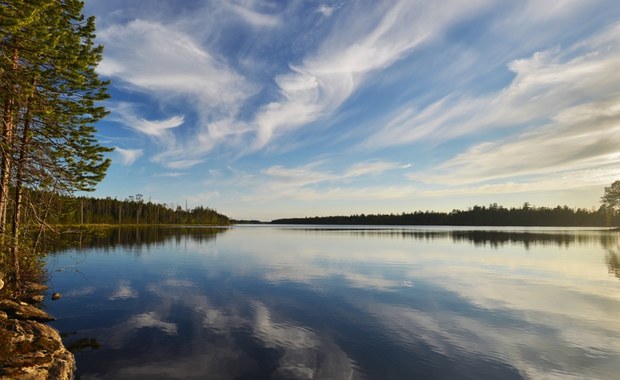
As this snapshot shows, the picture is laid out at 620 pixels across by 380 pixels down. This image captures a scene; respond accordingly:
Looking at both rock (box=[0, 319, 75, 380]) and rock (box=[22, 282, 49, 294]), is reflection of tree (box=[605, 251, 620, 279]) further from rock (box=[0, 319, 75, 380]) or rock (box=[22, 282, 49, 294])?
rock (box=[22, 282, 49, 294])

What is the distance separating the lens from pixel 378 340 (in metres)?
14.8

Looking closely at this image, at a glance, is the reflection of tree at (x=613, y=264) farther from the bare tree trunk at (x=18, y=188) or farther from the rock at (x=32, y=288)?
the rock at (x=32, y=288)

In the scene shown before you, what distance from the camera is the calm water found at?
473 inches

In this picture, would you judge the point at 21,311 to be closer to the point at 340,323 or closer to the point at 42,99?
the point at 42,99

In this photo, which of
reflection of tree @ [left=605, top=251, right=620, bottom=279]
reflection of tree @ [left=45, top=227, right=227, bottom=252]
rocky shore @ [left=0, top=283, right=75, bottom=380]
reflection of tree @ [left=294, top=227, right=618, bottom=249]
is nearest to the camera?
rocky shore @ [left=0, top=283, right=75, bottom=380]

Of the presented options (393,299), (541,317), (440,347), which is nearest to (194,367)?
(440,347)

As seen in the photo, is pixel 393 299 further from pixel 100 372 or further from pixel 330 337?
pixel 100 372

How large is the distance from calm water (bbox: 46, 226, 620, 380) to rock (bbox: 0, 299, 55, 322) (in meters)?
1.06

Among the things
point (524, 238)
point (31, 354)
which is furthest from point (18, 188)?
point (524, 238)

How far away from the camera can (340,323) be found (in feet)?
56.2

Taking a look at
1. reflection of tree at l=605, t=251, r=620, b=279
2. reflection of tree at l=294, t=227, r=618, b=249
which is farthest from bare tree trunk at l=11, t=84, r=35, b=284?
reflection of tree at l=294, t=227, r=618, b=249

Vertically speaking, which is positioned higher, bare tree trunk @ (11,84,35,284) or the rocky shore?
bare tree trunk @ (11,84,35,284)

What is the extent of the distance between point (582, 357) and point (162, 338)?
17.9 m

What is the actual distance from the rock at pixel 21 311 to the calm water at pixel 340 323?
1.06 metres
